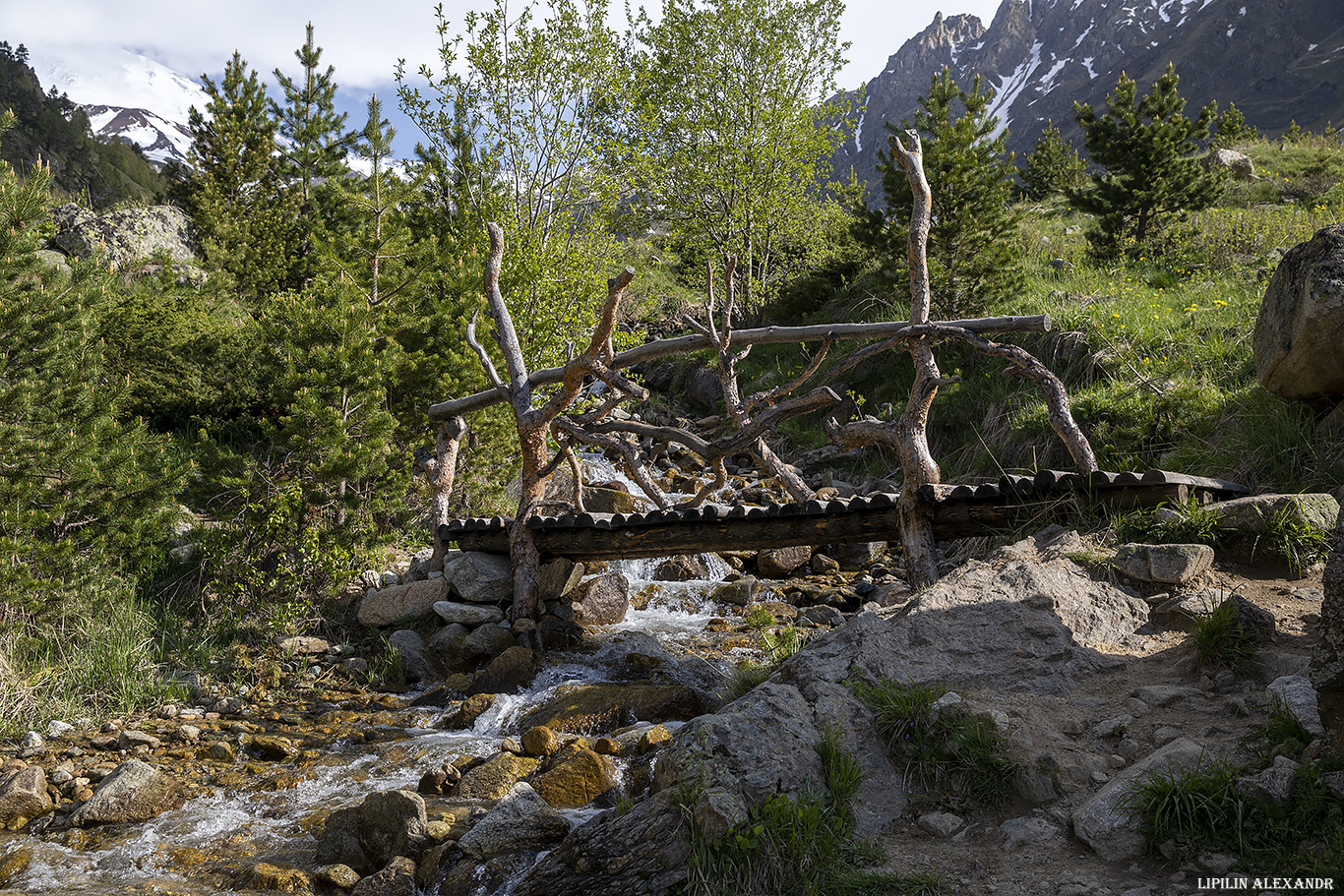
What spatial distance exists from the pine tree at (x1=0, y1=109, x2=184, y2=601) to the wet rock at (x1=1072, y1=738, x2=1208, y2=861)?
7589 mm

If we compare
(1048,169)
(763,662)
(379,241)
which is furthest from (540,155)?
(1048,169)

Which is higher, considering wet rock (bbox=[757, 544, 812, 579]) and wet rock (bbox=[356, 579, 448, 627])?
wet rock (bbox=[356, 579, 448, 627])

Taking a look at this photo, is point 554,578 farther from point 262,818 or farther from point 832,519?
point 262,818

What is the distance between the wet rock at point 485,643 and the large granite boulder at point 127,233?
1313cm

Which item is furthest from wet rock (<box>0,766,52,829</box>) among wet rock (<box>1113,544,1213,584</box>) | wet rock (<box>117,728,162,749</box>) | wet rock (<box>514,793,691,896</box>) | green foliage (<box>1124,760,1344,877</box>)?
wet rock (<box>1113,544,1213,584</box>)

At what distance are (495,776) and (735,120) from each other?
51.6ft

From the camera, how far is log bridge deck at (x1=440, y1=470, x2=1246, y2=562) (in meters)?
5.34

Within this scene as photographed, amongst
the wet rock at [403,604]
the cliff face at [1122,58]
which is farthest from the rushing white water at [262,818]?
the cliff face at [1122,58]

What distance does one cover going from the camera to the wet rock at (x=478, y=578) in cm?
805

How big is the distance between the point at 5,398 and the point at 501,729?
15.8 ft

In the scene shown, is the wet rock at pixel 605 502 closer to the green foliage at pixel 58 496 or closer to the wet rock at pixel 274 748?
the green foliage at pixel 58 496

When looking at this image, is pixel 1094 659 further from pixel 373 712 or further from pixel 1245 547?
pixel 373 712

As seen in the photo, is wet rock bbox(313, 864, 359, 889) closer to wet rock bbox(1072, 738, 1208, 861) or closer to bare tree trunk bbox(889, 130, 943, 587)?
wet rock bbox(1072, 738, 1208, 861)

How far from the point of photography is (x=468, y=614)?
7.80m
